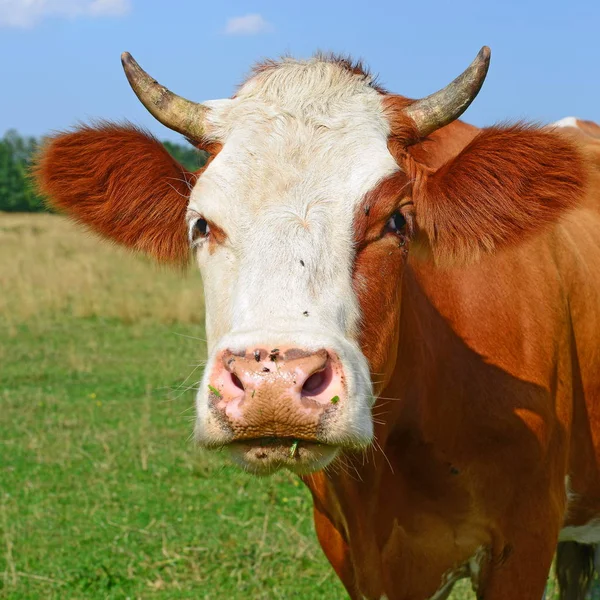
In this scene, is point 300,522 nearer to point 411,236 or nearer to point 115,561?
point 115,561

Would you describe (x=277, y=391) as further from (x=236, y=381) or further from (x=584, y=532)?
(x=584, y=532)

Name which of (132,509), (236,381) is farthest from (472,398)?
(132,509)

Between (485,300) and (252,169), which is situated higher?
(252,169)

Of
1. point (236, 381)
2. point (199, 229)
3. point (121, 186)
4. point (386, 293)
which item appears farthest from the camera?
point (121, 186)

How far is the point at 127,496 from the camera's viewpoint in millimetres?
6859

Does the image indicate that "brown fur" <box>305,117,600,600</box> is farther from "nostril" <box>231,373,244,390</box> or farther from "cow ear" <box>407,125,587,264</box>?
"nostril" <box>231,373,244,390</box>

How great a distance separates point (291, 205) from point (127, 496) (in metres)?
4.37

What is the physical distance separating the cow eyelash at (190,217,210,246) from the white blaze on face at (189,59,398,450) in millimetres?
45

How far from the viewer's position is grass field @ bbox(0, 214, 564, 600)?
546cm

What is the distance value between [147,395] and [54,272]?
10.0 m

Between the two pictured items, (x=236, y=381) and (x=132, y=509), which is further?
(x=132, y=509)

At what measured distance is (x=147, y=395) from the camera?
9.91 meters

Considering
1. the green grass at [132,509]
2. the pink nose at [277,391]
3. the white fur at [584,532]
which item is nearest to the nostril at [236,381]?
the pink nose at [277,391]

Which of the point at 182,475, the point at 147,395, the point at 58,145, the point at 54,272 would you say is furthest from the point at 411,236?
the point at 54,272
